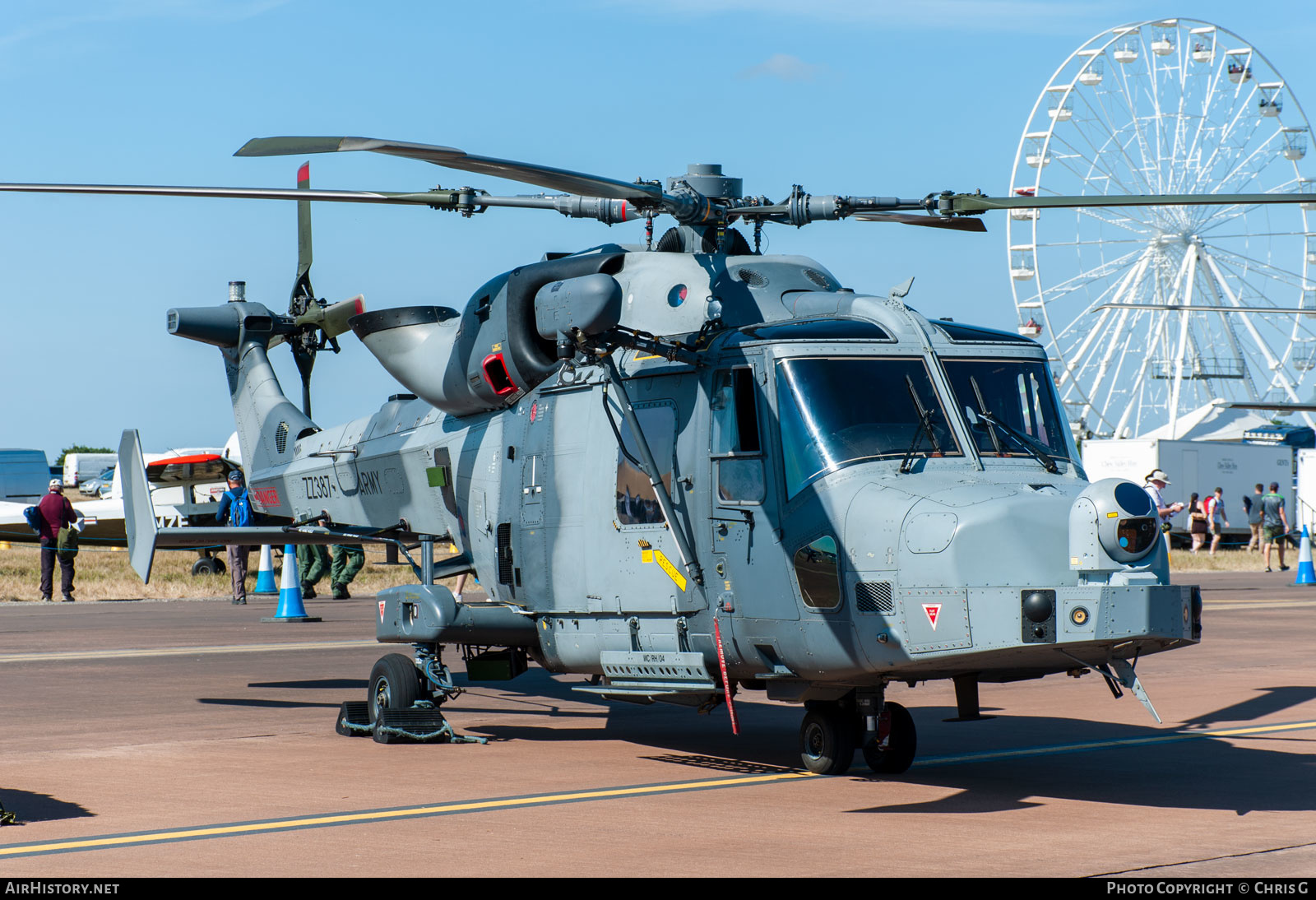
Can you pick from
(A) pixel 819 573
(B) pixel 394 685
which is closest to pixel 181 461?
(B) pixel 394 685

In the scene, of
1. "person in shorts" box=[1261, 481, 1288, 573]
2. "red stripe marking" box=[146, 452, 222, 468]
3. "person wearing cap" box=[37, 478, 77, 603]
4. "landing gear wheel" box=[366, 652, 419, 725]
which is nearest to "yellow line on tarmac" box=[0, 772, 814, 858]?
"landing gear wheel" box=[366, 652, 419, 725]

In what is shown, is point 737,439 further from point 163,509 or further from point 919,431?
point 163,509

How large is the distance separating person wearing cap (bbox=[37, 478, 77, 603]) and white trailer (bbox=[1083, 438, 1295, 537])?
28.0 metres

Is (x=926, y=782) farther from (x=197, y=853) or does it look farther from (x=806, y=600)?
(x=197, y=853)

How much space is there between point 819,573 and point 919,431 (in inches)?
40.4

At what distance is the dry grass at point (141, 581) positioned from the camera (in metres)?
27.5

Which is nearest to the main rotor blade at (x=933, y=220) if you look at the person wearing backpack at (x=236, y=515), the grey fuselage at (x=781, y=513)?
the grey fuselage at (x=781, y=513)

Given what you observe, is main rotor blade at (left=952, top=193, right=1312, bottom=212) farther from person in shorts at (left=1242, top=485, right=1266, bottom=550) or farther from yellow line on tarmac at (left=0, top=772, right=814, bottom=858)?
person in shorts at (left=1242, top=485, right=1266, bottom=550)

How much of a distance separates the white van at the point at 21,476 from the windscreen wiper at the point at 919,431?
4040 cm

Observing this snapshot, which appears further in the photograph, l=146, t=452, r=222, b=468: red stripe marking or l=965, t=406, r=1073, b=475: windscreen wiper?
l=146, t=452, r=222, b=468: red stripe marking

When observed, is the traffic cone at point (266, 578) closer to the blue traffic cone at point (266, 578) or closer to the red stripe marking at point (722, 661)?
the blue traffic cone at point (266, 578)

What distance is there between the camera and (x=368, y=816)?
7977 mm

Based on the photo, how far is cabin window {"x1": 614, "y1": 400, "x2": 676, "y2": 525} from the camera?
30.9ft
